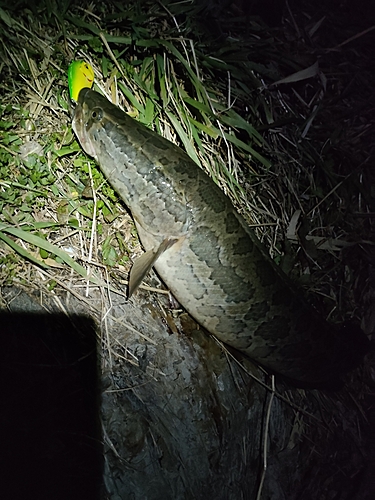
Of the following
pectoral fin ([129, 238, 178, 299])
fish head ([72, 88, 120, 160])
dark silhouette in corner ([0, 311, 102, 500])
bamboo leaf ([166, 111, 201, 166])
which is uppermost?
fish head ([72, 88, 120, 160])

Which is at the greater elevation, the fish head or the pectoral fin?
the fish head

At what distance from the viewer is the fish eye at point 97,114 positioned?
2102 mm

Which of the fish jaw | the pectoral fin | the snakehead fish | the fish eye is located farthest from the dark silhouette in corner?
the fish eye

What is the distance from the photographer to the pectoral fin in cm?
215

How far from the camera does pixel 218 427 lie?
7.97ft

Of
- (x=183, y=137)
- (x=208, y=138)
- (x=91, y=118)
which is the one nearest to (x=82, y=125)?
(x=91, y=118)

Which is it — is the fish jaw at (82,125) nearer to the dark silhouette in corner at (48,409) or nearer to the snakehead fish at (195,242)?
the snakehead fish at (195,242)

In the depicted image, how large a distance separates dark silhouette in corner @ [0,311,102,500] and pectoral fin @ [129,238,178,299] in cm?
36

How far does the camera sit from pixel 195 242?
2.16 metres

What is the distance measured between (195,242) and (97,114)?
834 mm

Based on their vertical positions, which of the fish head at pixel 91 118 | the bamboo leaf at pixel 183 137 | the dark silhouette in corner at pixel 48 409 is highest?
the fish head at pixel 91 118

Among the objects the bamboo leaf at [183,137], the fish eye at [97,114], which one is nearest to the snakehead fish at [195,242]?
the fish eye at [97,114]

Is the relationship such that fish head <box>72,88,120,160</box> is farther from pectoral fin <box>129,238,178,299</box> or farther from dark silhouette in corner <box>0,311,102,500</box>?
dark silhouette in corner <box>0,311,102,500</box>

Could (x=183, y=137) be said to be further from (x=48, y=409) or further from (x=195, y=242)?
(x=48, y=409)
